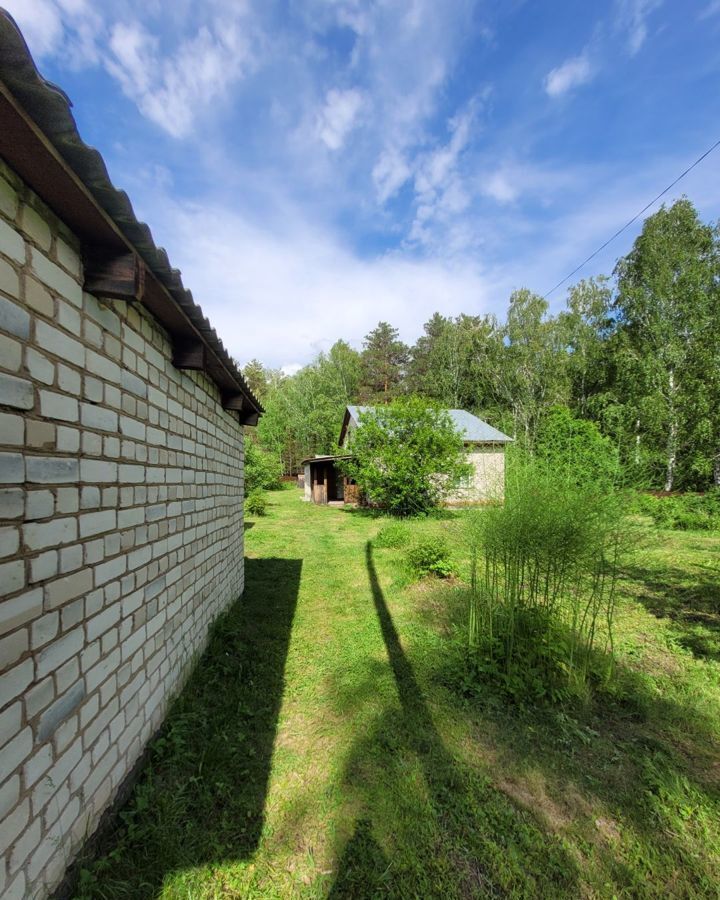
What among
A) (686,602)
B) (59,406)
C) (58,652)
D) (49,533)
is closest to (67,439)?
(59,406)

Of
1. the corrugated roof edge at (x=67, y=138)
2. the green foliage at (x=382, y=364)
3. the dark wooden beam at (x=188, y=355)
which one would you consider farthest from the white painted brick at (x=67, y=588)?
the green foliage at (x=382, y=364)

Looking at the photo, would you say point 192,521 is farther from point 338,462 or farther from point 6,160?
point 338,462

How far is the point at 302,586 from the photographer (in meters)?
6.14

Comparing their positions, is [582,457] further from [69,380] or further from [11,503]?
[11,503]

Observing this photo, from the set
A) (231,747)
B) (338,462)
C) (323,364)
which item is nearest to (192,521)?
(231,747)

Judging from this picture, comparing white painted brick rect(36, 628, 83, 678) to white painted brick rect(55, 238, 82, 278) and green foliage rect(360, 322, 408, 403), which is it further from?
green foliage rect(360, 322, 408, 403)

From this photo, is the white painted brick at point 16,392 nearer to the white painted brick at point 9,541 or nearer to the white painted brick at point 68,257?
the white painted brick at point 9,541

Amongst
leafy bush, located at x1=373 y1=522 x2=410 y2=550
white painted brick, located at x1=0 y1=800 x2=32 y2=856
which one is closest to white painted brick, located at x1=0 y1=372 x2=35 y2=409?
white painted brick, located at x1=0 y1=800 x2=32 y2=856

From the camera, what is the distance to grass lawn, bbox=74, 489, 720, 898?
1.74m

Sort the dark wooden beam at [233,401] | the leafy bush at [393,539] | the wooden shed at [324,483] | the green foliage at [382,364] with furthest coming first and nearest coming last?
1. the green foliage at [382,364]
2. the wooden shed at [324,483]
3. the leafy bush at [393,539]
4. the dark wooden beam at [233,401]

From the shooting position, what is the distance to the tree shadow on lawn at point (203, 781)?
1.71 metres

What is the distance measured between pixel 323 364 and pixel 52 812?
3355 cm

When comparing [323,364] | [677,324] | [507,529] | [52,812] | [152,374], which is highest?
[323,364]

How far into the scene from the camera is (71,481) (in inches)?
62.6
